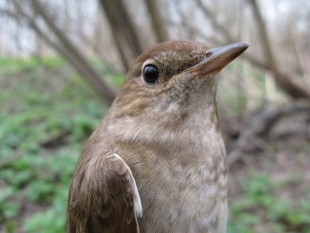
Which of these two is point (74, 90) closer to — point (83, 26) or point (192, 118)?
point (83, 26)

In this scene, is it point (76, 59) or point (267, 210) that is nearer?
point (267, 210)

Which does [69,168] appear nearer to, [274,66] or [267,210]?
[267,210]

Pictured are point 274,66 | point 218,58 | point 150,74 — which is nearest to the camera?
point 218,58

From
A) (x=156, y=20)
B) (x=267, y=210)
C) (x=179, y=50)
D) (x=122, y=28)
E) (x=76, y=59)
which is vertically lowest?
(x=267, y=210)

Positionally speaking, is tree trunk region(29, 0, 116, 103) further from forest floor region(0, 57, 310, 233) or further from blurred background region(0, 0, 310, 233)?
forest floor region(0, 57, 310, 233)

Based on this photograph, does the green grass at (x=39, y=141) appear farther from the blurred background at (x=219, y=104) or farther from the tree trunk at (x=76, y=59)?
the tree trunk at (x=76, y=59)

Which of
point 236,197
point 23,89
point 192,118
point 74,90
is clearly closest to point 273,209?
point 236,197

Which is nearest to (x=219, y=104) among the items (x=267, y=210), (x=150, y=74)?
(x=267, y=210)
